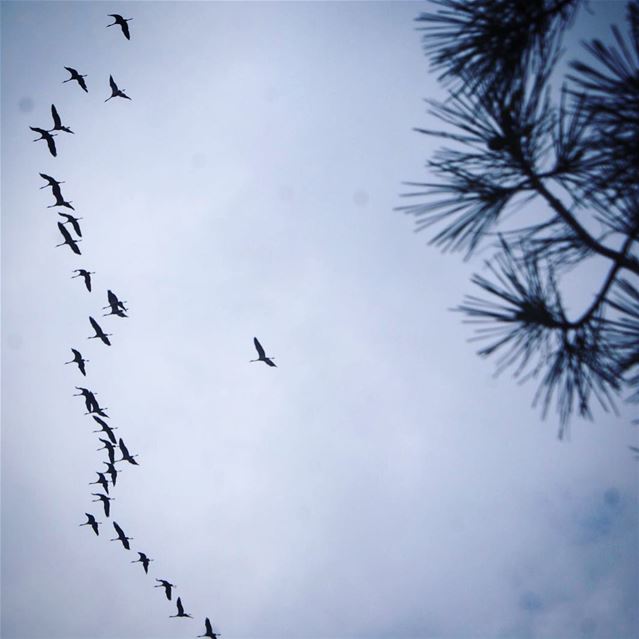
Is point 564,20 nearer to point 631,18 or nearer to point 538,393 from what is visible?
point 631,18

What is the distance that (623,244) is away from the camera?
209cm

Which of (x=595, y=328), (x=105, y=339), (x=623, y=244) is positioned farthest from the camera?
(x=105, y=339)

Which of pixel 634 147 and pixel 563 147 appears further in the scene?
pixel 563 147

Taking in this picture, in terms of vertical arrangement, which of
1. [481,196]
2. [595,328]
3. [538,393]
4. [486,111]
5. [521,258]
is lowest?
[538,393]

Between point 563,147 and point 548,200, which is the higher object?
point 563,147

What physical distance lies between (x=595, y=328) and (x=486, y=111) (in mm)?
1275

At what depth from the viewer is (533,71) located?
7.97ft

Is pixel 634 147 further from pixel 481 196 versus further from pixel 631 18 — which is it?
pixel 481 196

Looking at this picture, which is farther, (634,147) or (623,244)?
(623,244)

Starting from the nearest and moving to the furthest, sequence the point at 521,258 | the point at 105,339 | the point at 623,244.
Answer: the point at 623,244 < the point at 521,258 < the point at 105,339

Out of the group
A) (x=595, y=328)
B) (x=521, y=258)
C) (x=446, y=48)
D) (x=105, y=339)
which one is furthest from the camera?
(x=105, y=339)

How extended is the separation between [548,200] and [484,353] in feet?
2.85

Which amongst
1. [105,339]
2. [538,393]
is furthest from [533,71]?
[105,339]

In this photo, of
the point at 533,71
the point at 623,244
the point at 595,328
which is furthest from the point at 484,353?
the point at 533,71
